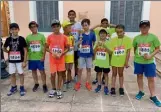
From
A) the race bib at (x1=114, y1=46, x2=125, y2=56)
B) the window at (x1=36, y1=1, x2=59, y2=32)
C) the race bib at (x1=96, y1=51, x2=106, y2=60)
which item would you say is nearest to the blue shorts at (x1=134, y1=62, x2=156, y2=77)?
the race bib at (x1=114, y1=46, x2=125, y2=56)

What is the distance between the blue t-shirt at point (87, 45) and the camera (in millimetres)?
4148

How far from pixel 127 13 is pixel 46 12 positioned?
3113 millimetres

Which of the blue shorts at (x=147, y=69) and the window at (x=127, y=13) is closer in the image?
the blue shorts at (x=147, y=69)

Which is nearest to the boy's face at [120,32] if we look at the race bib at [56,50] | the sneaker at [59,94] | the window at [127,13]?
the race bib at [56,50]

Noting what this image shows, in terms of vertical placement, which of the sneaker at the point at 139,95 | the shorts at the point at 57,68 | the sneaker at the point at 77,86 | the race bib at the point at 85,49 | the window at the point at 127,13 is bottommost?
the sneaker at the point at 139,95

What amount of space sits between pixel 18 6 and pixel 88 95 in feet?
17.6

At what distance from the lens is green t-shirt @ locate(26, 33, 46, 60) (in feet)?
13.1

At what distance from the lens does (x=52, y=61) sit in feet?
12.8

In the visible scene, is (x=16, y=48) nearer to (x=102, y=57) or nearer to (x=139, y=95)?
(x=102, y=57)

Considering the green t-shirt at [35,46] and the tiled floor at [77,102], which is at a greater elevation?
the green t-shirt at [35,46]

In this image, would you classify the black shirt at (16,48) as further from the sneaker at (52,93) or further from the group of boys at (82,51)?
the sneaker at (52,93)

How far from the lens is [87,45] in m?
4.15

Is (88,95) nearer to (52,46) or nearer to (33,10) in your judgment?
(52,46)

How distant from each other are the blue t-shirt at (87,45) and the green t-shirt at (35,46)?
81 cm
